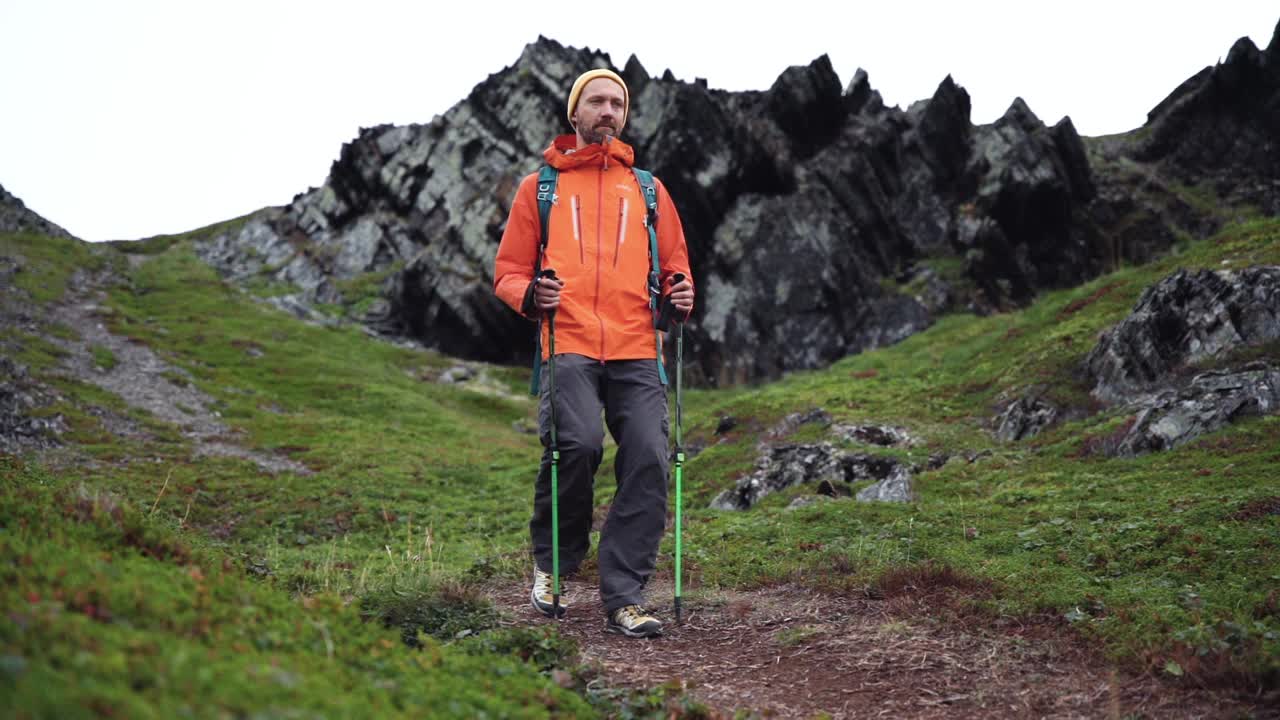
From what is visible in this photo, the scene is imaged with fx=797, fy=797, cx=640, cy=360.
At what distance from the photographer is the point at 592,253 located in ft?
22.7

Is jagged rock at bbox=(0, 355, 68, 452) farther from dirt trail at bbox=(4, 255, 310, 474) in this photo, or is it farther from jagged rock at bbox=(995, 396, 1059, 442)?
jagged rock at bbox=(995, 396, 1059, 442)

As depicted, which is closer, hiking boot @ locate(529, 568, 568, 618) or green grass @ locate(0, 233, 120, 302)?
hiking boot @ locate(529, 568, 568, 618)

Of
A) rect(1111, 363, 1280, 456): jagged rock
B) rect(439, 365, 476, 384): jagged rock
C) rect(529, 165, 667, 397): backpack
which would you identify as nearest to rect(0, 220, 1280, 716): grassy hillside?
rect(1111, 363, 1280, 456): jagged rock

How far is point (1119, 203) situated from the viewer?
166ft

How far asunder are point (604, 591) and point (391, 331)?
6319 cm

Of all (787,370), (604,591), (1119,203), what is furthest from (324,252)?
(604,591)

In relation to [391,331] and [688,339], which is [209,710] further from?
[391,331]

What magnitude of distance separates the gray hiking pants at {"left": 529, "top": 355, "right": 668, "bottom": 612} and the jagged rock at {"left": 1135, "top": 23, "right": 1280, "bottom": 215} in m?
55.4

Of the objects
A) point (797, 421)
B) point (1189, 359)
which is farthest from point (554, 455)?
point (797, 421)

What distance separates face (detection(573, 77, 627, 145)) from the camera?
23.3ft

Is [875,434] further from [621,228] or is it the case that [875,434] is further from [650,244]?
[621,228]

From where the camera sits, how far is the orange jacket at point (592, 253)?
682 centimetres

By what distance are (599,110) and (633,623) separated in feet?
14.3

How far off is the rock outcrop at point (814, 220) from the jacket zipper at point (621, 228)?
40.7 metres
